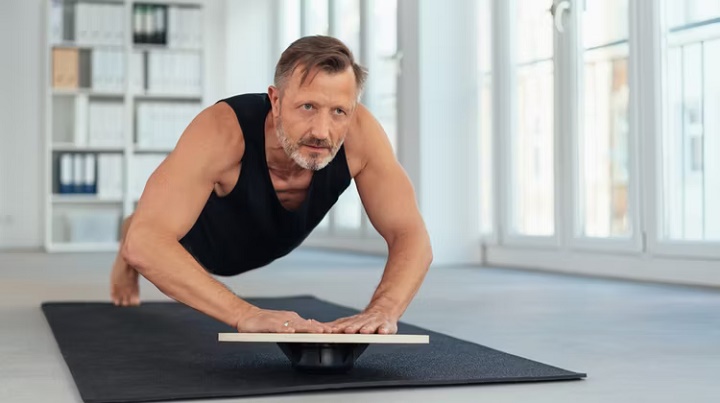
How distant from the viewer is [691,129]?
4215 mm

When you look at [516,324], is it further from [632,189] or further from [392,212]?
[632,189]

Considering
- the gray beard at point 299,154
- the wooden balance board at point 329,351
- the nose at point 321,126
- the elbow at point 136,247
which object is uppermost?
the nose at point 321,126

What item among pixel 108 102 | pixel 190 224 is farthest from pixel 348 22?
pixel 190 224

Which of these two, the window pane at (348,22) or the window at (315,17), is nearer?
the window pane at (348,22)

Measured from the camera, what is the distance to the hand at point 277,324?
178 cm

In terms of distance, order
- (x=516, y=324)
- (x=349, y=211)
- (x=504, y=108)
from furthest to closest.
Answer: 1. (x=349, y=211)
2. (x=504, y=108)
3. (x=516, y=324)

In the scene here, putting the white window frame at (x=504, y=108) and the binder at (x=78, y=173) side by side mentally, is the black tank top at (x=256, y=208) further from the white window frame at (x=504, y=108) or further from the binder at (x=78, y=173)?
the binder at (x=78, y=173)

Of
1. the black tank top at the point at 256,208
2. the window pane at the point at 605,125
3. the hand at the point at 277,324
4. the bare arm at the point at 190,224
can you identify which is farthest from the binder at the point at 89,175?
the hand at the point at 277,324

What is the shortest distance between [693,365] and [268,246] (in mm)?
978

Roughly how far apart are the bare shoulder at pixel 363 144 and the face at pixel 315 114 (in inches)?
6.9

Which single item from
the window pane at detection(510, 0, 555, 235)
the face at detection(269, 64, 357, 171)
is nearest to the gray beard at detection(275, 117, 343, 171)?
the face at detection(269, 64, 357, 171)

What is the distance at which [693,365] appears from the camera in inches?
81.8

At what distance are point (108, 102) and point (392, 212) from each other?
20.6 ft

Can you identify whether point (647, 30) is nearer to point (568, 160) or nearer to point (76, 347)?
point (568, 160)
